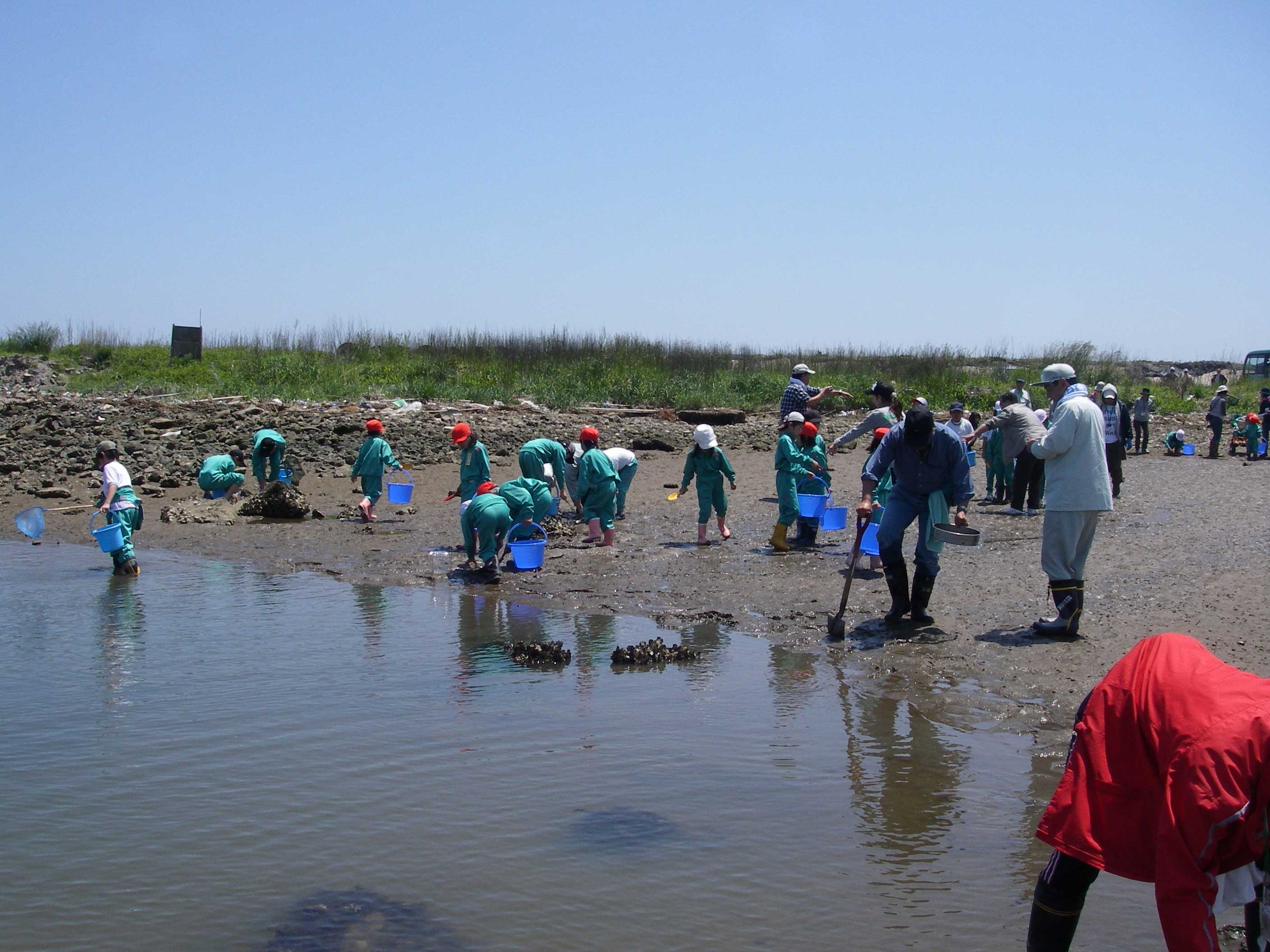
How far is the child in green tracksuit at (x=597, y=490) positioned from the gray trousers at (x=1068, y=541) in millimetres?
5516

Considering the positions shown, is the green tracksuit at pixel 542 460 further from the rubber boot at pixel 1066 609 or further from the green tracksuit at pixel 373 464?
the rubber boot at pixel 1066 609

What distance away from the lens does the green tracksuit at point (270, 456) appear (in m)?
15.6

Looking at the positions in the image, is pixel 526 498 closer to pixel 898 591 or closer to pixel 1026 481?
pixel 898 591

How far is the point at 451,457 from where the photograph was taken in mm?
19500

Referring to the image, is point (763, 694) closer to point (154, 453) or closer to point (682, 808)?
point (682, 808)

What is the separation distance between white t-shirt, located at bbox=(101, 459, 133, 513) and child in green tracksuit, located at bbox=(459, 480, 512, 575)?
11.3 feet

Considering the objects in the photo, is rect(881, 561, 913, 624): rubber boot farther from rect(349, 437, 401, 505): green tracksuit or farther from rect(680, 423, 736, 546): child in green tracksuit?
rect(349, 437, 401, 505): green tracksuit

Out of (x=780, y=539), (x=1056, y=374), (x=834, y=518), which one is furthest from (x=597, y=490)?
(x=1056, y=374)

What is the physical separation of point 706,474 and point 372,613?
4.18 metres

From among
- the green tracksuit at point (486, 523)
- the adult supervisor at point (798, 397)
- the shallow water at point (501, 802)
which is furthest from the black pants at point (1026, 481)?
the shallow water at point (501, 802)

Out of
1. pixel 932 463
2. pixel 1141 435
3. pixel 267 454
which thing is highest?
pixel 1141 435

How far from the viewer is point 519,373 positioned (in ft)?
97.0

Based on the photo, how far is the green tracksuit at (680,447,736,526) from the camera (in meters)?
12.1

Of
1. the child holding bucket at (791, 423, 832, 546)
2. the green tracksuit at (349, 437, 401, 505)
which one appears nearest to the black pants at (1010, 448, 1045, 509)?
the child holding bucket at (791, 423, 832, 546)
